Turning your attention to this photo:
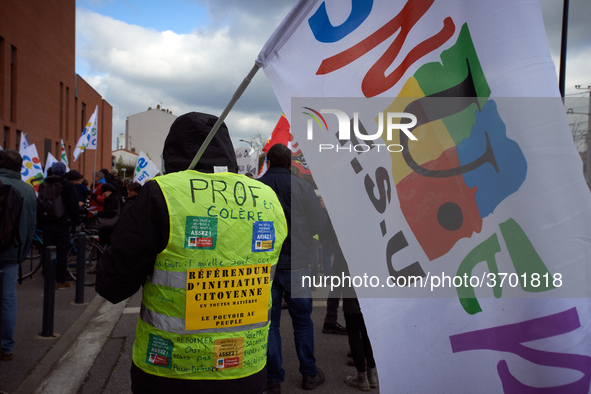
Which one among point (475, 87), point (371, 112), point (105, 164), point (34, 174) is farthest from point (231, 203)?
point (105, 164)

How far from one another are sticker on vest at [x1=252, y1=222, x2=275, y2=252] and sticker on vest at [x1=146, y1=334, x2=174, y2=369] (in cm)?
55

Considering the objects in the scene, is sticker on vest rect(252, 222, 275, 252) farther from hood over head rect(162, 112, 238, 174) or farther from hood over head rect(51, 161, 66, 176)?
hood over head rect(51, 161, 66, 176)

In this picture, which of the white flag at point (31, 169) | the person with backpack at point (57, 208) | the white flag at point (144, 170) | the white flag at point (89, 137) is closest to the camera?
the person with backpack at point (57, 208)

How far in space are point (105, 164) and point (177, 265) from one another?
54.5m

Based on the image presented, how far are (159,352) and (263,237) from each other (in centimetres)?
67

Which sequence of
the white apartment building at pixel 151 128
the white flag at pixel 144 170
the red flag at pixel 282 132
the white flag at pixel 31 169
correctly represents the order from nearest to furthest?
the red flag at pixel 282 132 → the white flag at pixel 31 169 → the white flag at pixel 144 170 → the white apartment building at pixel 151 128

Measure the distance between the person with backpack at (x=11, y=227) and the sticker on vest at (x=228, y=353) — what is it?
10.1 ft

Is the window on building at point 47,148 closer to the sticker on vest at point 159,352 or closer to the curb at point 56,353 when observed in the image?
the curb at point 56,353

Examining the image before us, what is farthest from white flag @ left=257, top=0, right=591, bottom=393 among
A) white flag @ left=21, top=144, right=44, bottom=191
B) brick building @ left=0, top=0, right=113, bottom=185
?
brick building @ left=0, top=0, right=113, bottom=185

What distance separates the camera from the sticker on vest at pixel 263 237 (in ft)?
6.92

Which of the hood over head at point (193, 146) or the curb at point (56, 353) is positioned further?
the curb at point (56, 353)

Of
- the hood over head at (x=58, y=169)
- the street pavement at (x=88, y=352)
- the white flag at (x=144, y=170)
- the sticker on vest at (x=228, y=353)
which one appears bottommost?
the street pavement at (x=88, y=352)

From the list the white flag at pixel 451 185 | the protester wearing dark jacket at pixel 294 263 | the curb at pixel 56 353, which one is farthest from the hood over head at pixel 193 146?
the curb at pixel 56 353

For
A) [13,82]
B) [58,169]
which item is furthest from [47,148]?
[58,169]
